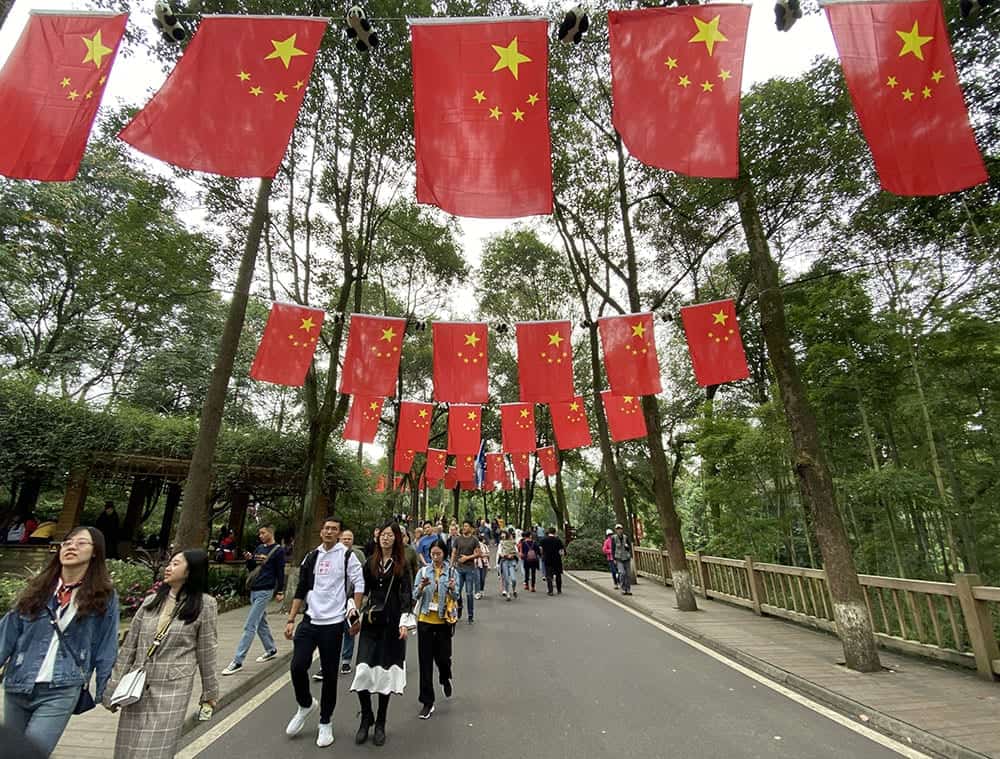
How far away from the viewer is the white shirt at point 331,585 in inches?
162

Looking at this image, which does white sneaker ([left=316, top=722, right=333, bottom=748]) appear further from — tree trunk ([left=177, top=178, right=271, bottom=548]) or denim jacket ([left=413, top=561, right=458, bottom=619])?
tree trunk ([left=177, top=178, right=271, bottom=548])

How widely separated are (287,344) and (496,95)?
6.05 m

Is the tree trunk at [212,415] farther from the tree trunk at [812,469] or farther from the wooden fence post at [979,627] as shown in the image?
the wooden fence post at [979,627]

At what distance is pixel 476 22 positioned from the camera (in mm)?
4629

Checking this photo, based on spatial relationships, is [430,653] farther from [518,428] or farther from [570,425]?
[518,428]

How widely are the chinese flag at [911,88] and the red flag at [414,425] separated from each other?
12.5 meters

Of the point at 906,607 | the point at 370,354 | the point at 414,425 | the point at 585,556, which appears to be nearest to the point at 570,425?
the point at 414,425

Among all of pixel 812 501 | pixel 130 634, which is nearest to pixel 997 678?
pixel 812 501

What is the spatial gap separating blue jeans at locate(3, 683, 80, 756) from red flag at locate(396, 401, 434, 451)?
41.5 feet

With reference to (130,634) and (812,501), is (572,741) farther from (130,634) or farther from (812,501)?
(812,501)

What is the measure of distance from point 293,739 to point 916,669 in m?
6.57

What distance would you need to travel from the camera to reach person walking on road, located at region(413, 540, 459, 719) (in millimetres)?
4531

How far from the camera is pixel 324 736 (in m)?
3.79

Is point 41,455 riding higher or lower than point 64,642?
higher
